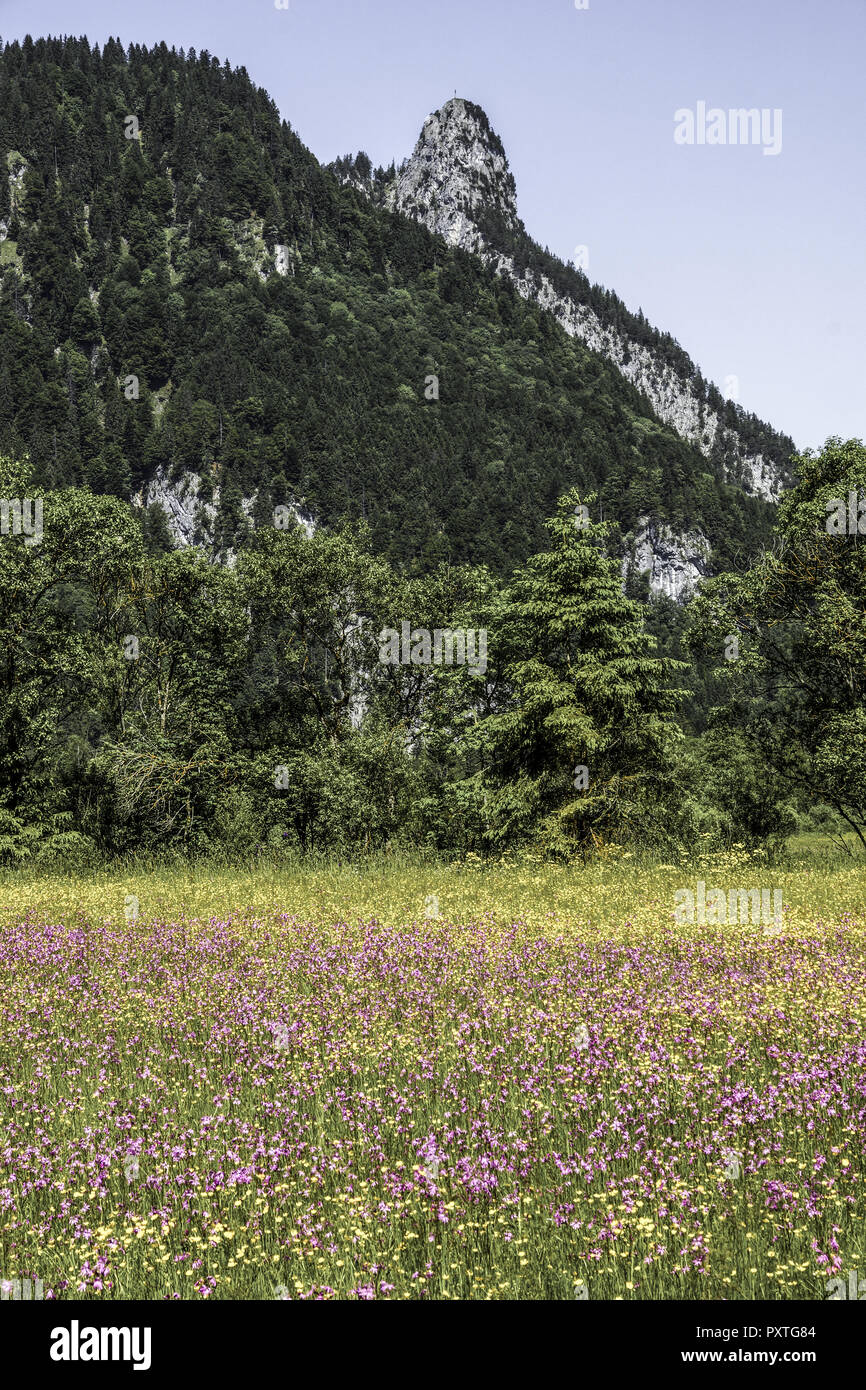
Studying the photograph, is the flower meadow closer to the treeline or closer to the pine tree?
the pine tree

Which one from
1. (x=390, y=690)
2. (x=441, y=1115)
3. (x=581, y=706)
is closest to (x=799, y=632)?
(x=581, y=706)

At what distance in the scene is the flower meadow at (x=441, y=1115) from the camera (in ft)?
14.6

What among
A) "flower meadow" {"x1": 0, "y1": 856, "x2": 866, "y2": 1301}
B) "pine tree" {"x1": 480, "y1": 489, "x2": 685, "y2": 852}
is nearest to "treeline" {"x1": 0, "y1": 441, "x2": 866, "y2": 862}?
"pine tree" {"x1": 480, "y1": 489, "x2": 685, "y2": 852}

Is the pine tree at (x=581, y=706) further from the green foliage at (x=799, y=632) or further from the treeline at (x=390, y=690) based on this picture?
the green foliage at (x=799, y=632)

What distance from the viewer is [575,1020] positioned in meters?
7.83

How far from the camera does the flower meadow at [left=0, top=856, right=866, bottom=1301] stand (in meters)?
4.45

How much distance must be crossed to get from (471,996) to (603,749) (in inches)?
587

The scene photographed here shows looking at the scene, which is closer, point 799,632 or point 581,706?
point 581,706

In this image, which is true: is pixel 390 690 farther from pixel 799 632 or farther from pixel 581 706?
pixel 799 632

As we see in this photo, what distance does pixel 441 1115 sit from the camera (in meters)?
6.18

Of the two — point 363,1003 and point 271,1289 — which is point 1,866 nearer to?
point 363,1003

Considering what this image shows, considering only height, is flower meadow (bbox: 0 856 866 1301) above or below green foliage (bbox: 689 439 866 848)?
below

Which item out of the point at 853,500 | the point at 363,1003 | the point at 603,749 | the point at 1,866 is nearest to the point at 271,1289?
the point at 363,1003

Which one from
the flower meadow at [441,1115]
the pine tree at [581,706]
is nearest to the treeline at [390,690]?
the pine tree at [581,706]
